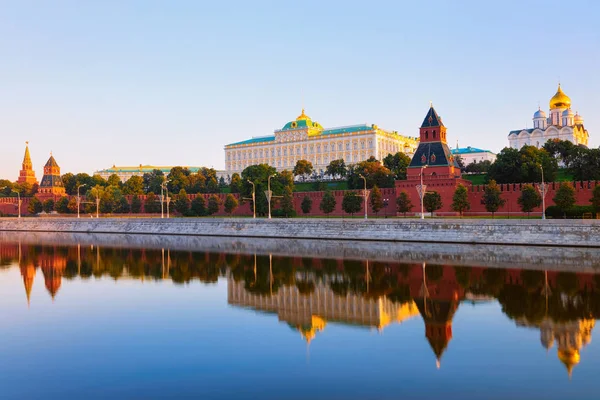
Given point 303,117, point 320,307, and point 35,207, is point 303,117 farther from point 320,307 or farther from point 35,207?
point 320,307

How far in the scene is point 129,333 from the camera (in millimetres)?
14508

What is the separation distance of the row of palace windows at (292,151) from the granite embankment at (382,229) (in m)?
52.1

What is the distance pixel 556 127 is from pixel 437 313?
8408 cm

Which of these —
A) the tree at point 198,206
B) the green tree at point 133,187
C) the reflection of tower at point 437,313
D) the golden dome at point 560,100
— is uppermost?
the golden dome at point 560,100

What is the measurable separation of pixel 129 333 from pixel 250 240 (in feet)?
92.3

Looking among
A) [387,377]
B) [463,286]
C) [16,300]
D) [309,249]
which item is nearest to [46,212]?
[309,249]

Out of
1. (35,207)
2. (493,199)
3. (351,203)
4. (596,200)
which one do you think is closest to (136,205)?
(35,207)

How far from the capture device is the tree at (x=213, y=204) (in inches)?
2491

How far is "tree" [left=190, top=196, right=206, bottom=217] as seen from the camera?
63688 millimetres

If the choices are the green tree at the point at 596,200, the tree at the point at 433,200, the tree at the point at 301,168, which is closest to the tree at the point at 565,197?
the green tree at the point at 596,200

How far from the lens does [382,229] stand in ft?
125

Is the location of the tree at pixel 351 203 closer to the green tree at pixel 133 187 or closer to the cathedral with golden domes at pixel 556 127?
the green tree at pixel 133 187

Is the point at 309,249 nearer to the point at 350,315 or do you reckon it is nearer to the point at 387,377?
the point at 350,315

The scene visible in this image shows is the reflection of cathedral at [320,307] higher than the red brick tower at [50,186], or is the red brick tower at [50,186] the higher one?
the red brick tower at [50,186]
